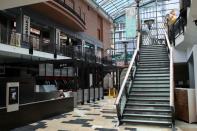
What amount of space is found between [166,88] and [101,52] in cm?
2586

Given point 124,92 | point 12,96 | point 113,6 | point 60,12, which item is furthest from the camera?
point 113,6

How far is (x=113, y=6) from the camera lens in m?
37.6

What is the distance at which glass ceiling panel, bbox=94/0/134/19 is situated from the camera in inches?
1355

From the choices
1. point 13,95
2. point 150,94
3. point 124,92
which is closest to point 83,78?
point 150,94

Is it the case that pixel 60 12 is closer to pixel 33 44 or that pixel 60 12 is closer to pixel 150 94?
pixel 33 44

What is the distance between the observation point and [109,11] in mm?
38406

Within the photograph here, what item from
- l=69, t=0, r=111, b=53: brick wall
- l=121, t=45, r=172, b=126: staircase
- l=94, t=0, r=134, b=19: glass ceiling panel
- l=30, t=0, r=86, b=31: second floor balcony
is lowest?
l=121, t=45, r=172, b=126: staircase

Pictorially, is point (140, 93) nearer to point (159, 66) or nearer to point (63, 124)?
point (159, 66)

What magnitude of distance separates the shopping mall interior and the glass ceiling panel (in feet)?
20.4

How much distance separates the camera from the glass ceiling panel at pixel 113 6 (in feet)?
Result: 113

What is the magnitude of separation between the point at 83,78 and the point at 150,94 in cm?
935

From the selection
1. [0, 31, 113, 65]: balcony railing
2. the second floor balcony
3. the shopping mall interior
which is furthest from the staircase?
the second floor balcony

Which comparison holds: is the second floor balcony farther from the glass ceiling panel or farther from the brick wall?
the glass ceiling panel

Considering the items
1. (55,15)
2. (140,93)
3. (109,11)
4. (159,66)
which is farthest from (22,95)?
(109,11)
